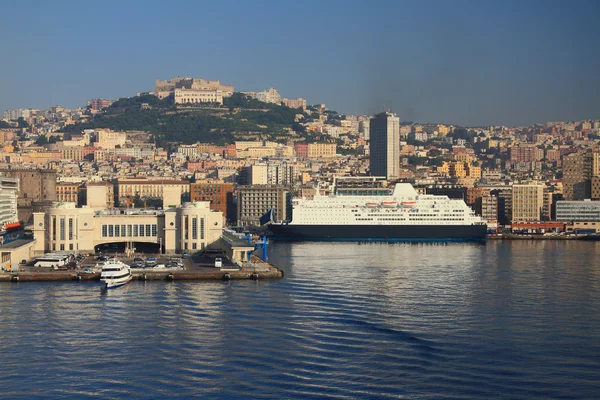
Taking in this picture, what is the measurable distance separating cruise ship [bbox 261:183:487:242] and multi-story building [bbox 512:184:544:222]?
9.20m

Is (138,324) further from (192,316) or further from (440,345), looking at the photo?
(440,345)

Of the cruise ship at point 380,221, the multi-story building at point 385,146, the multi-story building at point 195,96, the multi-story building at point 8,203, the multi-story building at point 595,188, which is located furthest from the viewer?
the multi-story building at point 195,96

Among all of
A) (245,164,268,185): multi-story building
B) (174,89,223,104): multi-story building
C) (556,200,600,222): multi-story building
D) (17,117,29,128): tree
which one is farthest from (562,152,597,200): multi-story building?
(17,117,29,128): tree

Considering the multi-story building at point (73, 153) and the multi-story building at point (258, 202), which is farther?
the multi-story building at point (73, 153)

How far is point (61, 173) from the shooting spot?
256 feet

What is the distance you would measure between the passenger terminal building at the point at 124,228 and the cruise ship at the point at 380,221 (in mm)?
14649

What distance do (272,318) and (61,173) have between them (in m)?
61.1

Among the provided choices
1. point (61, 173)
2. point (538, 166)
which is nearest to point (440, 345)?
point (61, 173)

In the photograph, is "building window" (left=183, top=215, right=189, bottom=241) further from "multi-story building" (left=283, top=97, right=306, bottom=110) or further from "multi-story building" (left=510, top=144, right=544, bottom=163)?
"multi-story building" (left=283, top=97, right=306, bottom=110)

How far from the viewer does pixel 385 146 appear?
284 ft

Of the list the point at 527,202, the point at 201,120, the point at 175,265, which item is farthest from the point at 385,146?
the point at 175,265

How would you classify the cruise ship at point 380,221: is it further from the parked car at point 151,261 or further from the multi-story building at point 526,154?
the multi-story building at point 526,154

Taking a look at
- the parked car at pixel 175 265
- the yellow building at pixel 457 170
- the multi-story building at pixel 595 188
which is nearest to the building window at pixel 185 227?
the parked car at pixel 175 265

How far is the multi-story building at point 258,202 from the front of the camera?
5784cm
